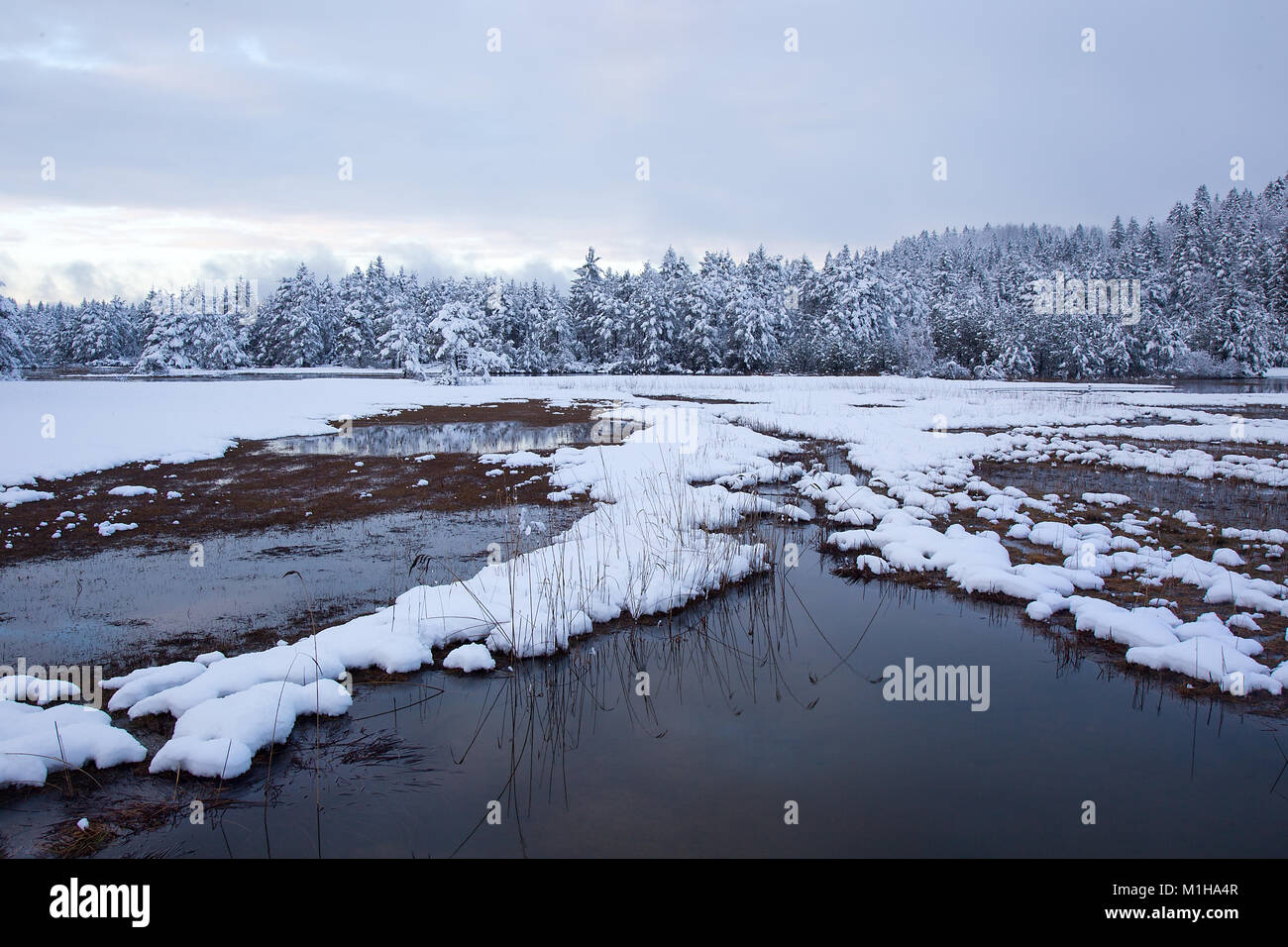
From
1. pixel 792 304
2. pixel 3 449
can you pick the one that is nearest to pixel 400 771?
pixel 3 449

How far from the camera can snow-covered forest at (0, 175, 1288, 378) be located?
56.3 meters

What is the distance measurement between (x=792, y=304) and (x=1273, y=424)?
222 ft

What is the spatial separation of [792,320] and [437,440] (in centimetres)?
5853

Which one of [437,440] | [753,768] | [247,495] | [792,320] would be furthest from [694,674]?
[792,320]

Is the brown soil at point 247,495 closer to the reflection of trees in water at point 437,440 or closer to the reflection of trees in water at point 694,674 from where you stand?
the reflection of trees in water at point 437,440

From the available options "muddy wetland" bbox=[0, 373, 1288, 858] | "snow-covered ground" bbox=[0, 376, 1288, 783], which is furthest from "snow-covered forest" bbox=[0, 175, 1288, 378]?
"muddy wetland" bbox=[0, 373, 1288, 858]

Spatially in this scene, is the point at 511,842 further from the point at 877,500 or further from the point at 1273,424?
the point at 1273,424

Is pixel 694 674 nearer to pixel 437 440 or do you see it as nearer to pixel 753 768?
pixel 753 768

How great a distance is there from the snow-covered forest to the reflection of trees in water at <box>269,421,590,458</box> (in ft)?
74.5

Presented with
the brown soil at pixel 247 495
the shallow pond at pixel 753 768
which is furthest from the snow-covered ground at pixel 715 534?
the brown soil at pixel 247 495

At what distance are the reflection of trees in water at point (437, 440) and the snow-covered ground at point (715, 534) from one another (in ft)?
5.21

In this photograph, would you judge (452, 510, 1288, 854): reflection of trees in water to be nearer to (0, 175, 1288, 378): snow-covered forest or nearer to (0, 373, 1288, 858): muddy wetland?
(0, 373, 1288, 858): muddy wetland
